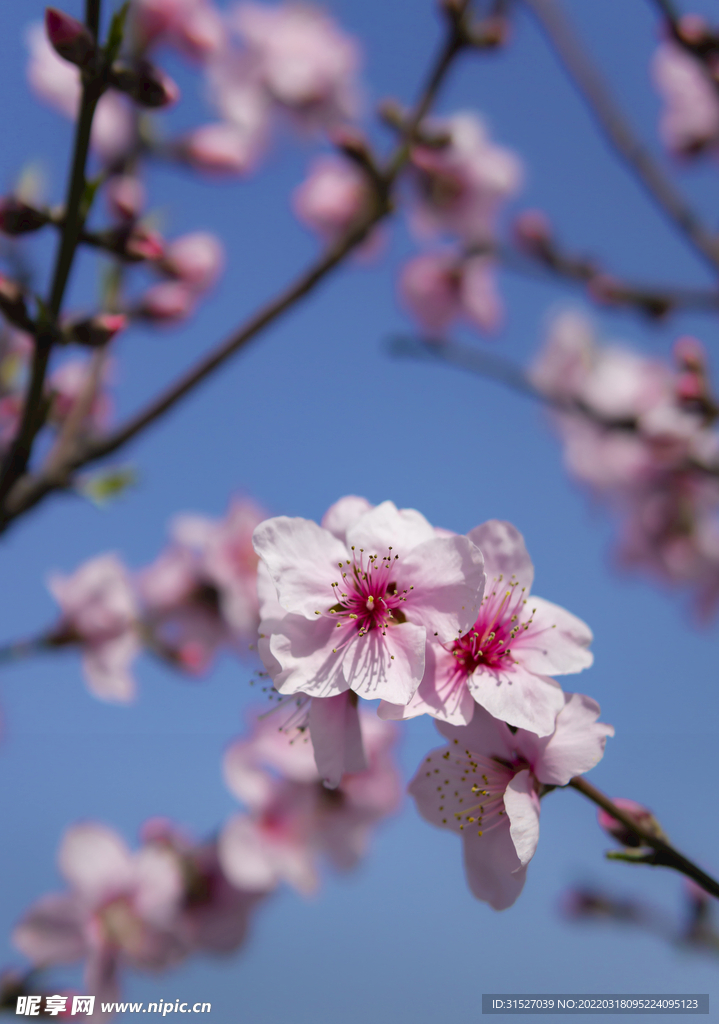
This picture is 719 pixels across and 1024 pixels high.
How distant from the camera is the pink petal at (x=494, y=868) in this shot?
3.63 ft

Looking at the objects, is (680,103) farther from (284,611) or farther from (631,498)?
(284,611)

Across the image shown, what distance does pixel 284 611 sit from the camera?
45.7 inches

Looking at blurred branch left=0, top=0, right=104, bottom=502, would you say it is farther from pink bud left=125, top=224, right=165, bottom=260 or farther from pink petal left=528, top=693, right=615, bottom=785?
pink petal left=528, top=693, right=615, bottom=785

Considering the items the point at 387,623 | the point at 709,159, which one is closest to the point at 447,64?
the point at 387,623

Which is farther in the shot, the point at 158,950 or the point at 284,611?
the point at 158,950

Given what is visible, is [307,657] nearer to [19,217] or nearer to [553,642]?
[553,642]

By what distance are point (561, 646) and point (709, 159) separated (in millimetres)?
3544

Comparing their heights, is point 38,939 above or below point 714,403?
below

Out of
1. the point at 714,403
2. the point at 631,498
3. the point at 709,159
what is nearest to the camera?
the point at 714,403

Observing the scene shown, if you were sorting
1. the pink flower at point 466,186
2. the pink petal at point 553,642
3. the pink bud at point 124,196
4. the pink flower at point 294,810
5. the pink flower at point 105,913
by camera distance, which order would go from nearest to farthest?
the pink petal at point 553,642 → the pink bud at point 124,196 → the pink flower at point 105,913 → the pink flower at point 294,810 → the pink flower at point 466,186

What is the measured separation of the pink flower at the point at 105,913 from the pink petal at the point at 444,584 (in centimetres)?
180

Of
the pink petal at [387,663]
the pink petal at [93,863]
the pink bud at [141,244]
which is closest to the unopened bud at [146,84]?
the pink bud at [141,244]

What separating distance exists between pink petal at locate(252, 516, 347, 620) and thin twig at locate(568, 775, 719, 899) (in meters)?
0.46

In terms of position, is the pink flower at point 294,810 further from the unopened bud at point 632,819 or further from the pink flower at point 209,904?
the unopened bud at point 632,819
